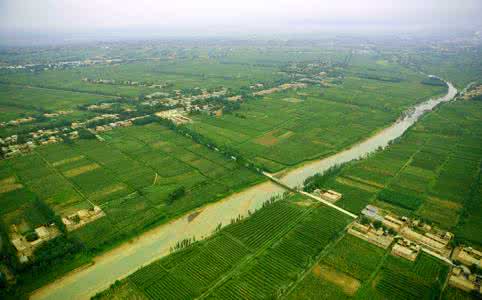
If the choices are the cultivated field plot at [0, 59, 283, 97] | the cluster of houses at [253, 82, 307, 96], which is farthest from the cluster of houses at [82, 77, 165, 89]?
the cluster of houses at [253, 82, 307, 96]

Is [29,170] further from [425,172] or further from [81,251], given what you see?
[425,172]

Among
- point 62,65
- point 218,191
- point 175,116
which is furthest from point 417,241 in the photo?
point 62,65

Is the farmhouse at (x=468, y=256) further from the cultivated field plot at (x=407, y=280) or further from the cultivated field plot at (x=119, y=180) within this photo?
the cultivated field plot at (x=119, y=180)

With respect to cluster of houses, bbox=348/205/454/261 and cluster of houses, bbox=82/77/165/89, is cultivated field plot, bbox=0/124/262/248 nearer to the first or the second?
cluster of houses, bbox=348/205/454/261

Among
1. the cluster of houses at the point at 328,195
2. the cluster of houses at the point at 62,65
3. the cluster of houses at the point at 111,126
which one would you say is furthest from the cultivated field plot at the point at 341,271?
the cluster of houses at the point at 62,65

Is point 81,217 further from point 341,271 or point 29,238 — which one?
point 341,271

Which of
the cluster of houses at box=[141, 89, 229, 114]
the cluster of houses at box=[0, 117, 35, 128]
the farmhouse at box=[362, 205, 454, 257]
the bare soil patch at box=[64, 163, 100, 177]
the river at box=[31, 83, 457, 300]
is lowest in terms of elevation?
the river at box=[31, 83, 457, 300]
